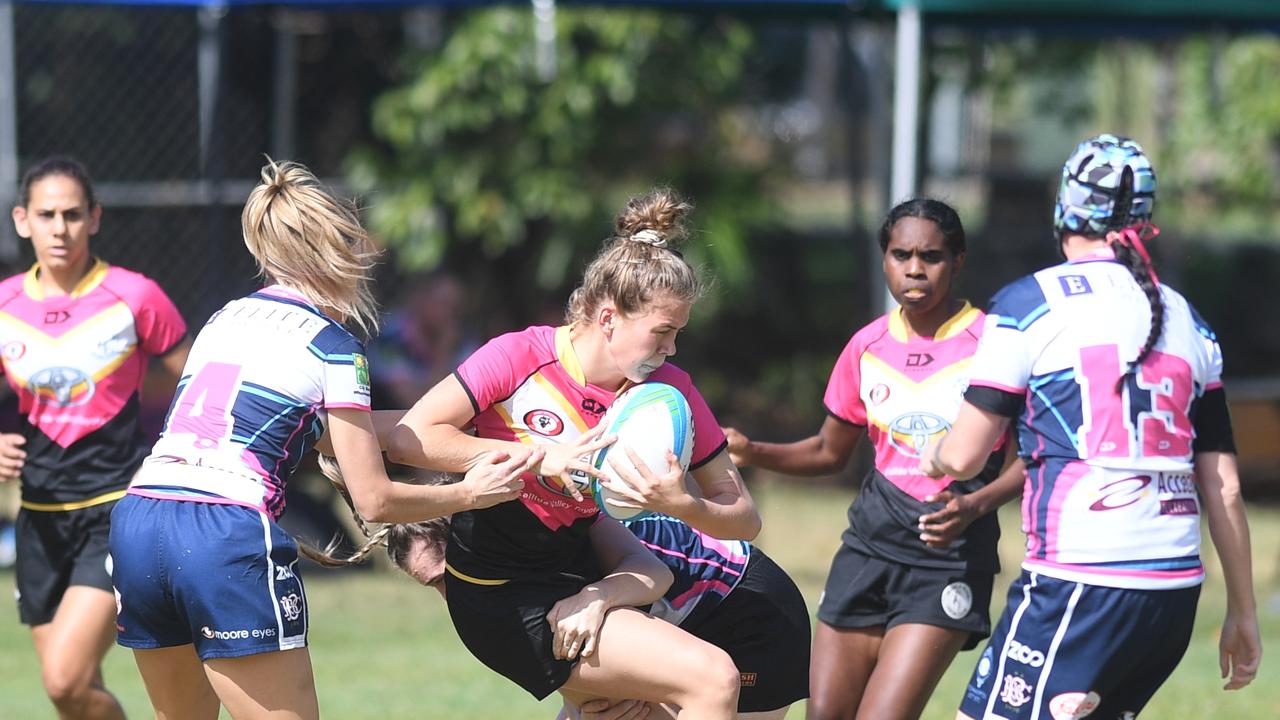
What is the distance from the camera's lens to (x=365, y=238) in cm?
376

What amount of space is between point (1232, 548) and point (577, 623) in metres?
1.57

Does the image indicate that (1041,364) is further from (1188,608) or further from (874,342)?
(874,342)

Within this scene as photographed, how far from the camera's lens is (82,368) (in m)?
5.16

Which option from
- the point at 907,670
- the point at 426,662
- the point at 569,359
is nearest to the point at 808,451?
the point at 907,670

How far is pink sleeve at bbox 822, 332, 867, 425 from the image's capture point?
4699 mm

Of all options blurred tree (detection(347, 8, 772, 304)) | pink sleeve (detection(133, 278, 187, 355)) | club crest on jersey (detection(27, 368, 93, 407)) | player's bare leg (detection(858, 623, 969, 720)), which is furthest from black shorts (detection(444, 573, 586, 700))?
blurred tree (detection(347, 8, 772, 304))

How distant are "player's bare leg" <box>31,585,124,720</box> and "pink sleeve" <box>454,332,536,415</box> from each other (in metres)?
1.95

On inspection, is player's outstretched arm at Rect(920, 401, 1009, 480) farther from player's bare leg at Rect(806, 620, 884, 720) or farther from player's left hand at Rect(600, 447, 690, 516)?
player's bare leg at Rect(806, 620, 884, 720)

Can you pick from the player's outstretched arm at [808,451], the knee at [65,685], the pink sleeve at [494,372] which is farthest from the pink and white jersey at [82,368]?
the player's outstretched arm at [808,451]

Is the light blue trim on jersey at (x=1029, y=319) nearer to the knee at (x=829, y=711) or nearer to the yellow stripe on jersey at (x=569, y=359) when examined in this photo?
the yellow stripe on jersey at (x=569, y=359)

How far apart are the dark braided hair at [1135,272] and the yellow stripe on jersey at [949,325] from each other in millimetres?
1047

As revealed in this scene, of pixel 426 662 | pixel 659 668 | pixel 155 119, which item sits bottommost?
pixel 426 662

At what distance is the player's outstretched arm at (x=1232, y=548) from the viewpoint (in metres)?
3.55

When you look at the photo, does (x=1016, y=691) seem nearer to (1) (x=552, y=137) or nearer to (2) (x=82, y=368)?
(2) (x=82, y=368)
